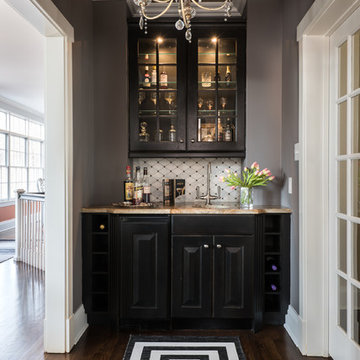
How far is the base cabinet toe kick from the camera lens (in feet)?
8.82

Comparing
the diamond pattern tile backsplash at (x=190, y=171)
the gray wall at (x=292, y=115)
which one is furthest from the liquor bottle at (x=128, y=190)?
the gray wall at (x=292, y=115)

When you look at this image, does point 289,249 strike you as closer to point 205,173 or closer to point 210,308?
point 210,308

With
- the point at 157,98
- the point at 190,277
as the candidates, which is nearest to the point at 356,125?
the point at 190,277

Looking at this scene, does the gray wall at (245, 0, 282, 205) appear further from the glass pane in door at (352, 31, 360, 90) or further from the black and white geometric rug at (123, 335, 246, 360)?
the black and white geometric rug at (123, 335, 246, 360)

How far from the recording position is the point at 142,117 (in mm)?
3133

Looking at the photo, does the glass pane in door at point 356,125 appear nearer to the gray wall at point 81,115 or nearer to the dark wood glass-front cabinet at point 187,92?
the dark wood glass-front cabinet at point 187,92

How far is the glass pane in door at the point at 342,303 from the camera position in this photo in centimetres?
215

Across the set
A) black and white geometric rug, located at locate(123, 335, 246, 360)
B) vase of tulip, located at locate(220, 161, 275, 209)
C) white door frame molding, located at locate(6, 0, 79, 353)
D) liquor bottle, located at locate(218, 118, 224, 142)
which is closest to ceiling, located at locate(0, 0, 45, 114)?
white door frame molding, located at locate(6, 0, 79, 353)

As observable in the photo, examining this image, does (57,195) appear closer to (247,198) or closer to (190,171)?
(190,171)

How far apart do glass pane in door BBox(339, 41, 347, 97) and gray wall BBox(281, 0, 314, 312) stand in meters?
0.39

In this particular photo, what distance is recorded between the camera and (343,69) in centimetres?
218

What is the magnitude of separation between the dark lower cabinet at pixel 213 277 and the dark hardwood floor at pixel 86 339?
19cm

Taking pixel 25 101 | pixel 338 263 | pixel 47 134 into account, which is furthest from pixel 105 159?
pixel 25 101

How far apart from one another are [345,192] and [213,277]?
1.19m
